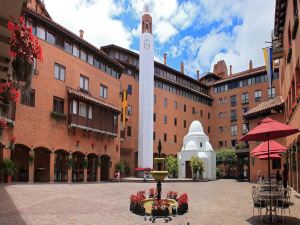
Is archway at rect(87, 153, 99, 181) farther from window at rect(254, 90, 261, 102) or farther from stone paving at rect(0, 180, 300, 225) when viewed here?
window at rect(254, 90, 261, 102)

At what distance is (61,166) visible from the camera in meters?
34.3

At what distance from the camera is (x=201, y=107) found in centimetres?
6881

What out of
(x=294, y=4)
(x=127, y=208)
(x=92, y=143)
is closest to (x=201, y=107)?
(x=92, y=143)

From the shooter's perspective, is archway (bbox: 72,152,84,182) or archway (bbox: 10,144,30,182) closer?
archway (bbox: 10,144,30,182)

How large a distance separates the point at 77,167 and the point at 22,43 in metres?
32.1

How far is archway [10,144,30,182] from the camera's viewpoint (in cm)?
2981

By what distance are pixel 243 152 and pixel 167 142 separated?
16.5 meters

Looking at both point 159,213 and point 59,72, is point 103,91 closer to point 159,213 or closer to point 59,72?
point 59,72

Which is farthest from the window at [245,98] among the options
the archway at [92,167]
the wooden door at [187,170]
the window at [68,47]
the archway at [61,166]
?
the archway at [61,166]

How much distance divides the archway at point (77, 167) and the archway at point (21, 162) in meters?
5.65

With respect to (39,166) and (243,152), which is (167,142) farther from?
(39,166)

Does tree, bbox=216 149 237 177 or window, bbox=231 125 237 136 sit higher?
window, bbox=231 125 237 136

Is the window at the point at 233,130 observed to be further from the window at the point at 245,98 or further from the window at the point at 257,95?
the window at the point at 257,95

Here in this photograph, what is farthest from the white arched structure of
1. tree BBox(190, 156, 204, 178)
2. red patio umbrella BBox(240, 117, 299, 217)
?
red patio umbrella BBox(240, 117, 299, 217)
